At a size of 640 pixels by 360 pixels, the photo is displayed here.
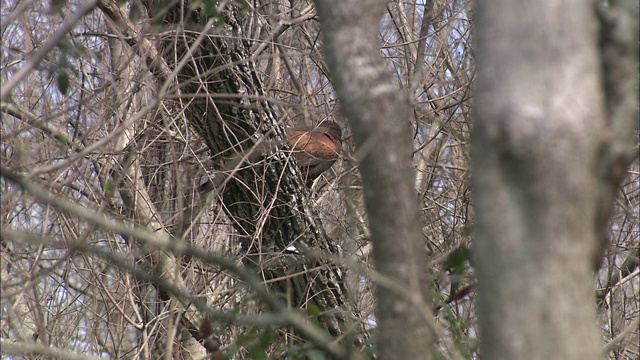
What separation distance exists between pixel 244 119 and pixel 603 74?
2.94 m

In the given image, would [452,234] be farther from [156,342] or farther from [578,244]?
[578,244]

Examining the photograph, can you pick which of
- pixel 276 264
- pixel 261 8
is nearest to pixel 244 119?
pixel 276 264

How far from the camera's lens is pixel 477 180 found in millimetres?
1214

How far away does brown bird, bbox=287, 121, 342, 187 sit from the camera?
4.59 meters

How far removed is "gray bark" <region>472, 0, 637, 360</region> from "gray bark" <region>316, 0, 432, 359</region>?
8.8 inches

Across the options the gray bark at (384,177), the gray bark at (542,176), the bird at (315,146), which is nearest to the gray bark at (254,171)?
the bird at (315,146)

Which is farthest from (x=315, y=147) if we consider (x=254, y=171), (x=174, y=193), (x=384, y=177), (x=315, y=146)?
Answer: (x=384, y=177)

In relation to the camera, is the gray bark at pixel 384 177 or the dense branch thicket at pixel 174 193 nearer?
the gray bark at pixel 384 177

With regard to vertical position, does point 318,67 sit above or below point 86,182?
above

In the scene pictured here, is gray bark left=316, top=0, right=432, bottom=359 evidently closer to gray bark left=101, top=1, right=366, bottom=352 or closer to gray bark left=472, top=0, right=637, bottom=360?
gray bark left=472, top=0, right=637, bottom=360

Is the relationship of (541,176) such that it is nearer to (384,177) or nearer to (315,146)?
(384,177)

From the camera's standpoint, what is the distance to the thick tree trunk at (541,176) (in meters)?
1.12

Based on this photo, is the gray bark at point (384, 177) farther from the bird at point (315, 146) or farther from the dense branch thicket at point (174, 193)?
the bird at point (315, 146)

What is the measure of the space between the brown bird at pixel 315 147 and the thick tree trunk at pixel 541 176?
331cm
